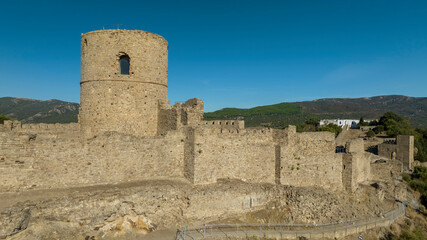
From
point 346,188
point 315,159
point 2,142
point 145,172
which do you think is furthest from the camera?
point 346,188

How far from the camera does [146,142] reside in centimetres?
1221

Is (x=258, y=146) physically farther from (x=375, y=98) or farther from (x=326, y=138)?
(x=375, y=98)

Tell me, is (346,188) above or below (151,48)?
below

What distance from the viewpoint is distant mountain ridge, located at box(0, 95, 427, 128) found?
85312mm

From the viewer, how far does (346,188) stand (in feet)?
53.6

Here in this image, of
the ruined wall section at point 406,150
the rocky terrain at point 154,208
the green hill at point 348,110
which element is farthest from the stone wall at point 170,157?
the green hill at point 348,110

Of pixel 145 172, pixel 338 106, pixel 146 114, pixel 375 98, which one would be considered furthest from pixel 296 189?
pixel 375 98

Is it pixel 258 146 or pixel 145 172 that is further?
pixel 258 146

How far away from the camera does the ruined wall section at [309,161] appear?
1459cm

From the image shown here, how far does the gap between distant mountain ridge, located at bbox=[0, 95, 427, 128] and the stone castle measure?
61.7 m

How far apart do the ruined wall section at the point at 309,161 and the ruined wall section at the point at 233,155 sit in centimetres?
84

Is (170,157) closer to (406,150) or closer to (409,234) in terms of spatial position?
(409,234)

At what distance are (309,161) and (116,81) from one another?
11.7 meters

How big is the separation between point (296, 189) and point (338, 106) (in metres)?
163
